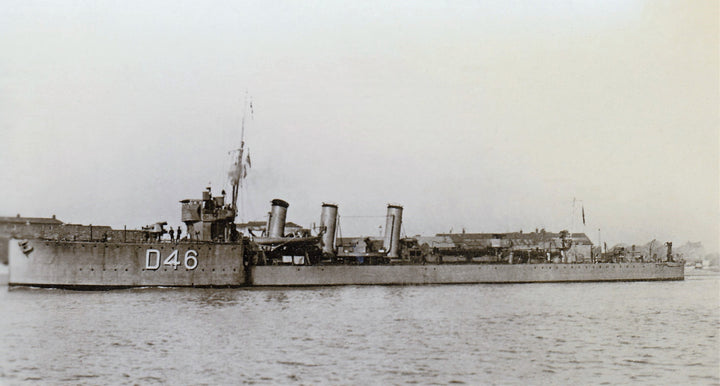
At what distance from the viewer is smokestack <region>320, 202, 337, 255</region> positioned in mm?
37375

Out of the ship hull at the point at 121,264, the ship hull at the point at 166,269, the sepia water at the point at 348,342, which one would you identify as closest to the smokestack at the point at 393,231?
the ship hull at the point at 166,269

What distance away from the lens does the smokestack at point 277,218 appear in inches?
1372

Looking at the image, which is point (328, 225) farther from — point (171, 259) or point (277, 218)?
point (171, 259)

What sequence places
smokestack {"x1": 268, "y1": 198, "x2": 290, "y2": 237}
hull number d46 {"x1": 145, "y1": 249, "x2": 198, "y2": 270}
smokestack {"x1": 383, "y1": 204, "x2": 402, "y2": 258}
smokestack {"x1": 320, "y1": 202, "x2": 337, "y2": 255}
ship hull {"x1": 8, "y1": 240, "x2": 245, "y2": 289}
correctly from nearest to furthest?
ship hull {"x1": 8, "y1": 240, "x2": 245, "y2": 289}
hull number d46 {"x1": 145, "y1": 249, "x2": 198, "y2": 270}
smokestack {"x1": 268, "y1": 198, "x2": 290, "y2": 237}
smokestack {"x1": 320, "y1": 202, "x2": 337, "y2": 255}
smokestack {"x1": 383, "y1": 204, "x2": 402, "y2": 258}

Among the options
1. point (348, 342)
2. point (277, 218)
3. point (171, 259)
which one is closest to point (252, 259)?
point (277, 218)

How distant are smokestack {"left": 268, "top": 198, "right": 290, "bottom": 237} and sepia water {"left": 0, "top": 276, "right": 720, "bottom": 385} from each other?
10.9 meters

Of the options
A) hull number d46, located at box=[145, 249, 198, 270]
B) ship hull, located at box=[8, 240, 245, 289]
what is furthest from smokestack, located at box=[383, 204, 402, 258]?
hull number d46, located at box=[145, 249, 198, 270]

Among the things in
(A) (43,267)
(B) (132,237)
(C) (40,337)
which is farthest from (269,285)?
(C) (40,337)

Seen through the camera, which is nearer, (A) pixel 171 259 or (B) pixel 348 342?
(B) pixel 348 342

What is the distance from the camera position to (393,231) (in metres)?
39.8

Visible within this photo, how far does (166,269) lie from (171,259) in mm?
541

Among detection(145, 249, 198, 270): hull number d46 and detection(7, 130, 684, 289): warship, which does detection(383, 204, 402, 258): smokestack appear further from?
detection(145, 249, 198, 270): hull number d46

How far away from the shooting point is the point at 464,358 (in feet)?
40.5

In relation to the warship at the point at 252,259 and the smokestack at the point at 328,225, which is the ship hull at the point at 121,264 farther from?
the smokestack at the point at 328,225
